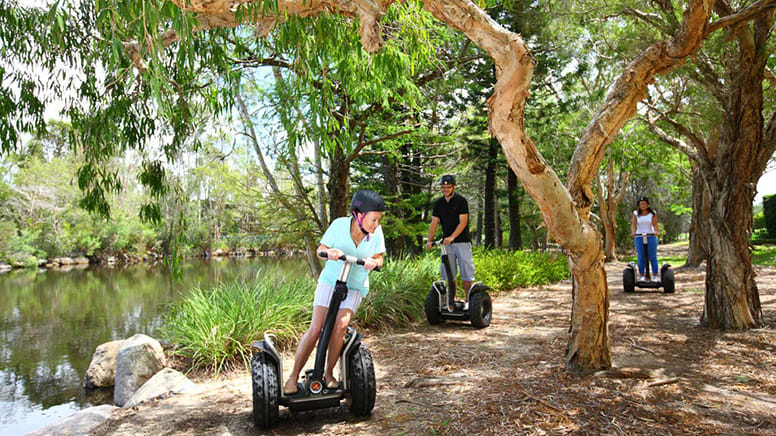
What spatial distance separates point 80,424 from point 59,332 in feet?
23.3

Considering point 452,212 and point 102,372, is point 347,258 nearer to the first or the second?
point 452,212

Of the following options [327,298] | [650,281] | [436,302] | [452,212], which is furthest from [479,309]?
[650,281]

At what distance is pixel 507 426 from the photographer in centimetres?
289

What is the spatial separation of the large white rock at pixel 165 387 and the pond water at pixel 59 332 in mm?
1508

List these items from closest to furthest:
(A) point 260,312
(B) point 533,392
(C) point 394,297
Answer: (B) point 533,392, (A) point 260,312, (C) point 394,297

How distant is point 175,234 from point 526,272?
29.1 ft

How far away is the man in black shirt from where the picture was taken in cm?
602

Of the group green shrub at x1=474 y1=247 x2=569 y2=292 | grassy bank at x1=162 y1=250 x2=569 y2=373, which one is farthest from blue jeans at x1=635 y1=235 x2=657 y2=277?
grassy bank at x1=162 y1=250 x2=569 y2=373

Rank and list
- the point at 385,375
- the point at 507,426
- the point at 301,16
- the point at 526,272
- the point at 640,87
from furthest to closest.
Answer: the point at 526,272 < the point at 385,375 < the point at 640,87 < the point at 301,16 < the point at 507,426

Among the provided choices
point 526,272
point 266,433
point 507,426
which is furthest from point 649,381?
point 526,272

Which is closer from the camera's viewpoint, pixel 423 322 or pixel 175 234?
pixel 175 234

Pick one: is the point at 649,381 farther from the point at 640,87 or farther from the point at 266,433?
the point at 266,433

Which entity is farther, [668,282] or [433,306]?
[668,282]

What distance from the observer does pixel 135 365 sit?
510 centimetres
